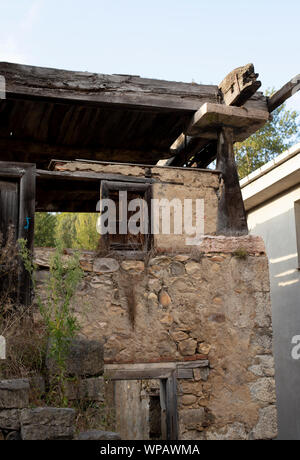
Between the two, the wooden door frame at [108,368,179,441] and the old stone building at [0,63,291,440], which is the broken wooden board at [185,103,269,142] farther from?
the wooden door frame at [108,368,179,441]

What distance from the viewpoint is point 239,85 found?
22.0ft

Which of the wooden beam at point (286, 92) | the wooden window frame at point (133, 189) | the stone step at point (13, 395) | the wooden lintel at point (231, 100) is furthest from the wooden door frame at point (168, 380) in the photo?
the wooden beam at point (286, 92)

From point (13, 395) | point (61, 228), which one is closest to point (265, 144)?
point (61, 228)

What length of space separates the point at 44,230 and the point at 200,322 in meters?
8.78

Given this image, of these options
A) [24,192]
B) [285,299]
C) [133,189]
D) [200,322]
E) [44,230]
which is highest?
[44,230]

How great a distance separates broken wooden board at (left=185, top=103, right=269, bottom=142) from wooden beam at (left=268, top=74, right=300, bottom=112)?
0.55ft

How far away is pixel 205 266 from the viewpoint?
6.44 meters

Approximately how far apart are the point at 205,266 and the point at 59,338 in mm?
2333

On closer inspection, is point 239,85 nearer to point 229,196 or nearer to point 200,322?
point 229,196

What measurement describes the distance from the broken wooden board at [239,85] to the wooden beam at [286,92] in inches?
14.8

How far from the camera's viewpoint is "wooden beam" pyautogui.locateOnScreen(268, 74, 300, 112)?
6.69 metres

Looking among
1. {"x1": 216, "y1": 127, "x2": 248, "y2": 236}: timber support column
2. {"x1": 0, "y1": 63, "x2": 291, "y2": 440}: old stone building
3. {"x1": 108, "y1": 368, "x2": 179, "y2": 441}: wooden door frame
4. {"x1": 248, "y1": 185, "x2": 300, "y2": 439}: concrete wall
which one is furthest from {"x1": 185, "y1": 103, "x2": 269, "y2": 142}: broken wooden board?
{"x1": 108, "y1": 368, "x2": 179, "y2": 441}: wooden door frame

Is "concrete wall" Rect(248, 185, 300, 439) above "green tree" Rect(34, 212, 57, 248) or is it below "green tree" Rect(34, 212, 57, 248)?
below
